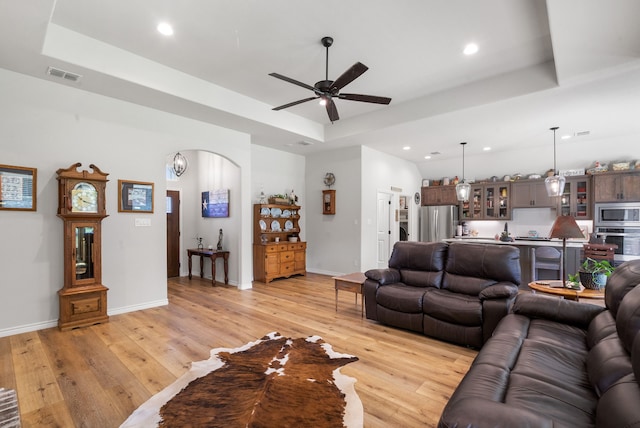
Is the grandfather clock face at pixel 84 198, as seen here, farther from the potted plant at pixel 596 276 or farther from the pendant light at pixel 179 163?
the potted plant at pixel 596 276

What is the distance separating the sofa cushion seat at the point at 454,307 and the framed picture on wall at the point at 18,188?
4701mm

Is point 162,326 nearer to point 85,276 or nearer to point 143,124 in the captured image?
point 85,276

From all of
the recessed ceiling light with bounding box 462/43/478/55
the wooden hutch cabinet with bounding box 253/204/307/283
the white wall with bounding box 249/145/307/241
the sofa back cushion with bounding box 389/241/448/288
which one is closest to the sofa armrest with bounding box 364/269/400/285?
the sofa back cushion with bounding box 389/241/448/288

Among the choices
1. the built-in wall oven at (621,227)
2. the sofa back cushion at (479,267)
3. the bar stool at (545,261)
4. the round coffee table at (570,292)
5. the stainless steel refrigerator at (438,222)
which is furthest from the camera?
the stainless steel refrigerator at (438,222)

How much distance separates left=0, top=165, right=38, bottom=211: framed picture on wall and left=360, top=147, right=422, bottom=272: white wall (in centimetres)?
534

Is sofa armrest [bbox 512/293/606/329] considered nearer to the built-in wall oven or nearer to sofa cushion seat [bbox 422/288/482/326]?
sofa cushion seat [bbox 422/288/482/326]

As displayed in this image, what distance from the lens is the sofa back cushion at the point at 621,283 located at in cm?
204

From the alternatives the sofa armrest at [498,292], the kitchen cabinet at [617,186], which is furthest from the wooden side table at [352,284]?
the kitchen cabinet at [617,186]

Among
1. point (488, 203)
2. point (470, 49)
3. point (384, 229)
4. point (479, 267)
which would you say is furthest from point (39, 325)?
point (488, 203)

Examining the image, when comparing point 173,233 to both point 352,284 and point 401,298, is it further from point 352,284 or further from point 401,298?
point 401,298

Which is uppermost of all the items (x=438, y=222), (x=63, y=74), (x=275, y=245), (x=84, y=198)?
(x=63, y=74)

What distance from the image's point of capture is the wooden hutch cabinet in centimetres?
641

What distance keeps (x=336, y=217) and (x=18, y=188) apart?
531 centimetres

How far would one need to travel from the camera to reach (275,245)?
21.3ft
